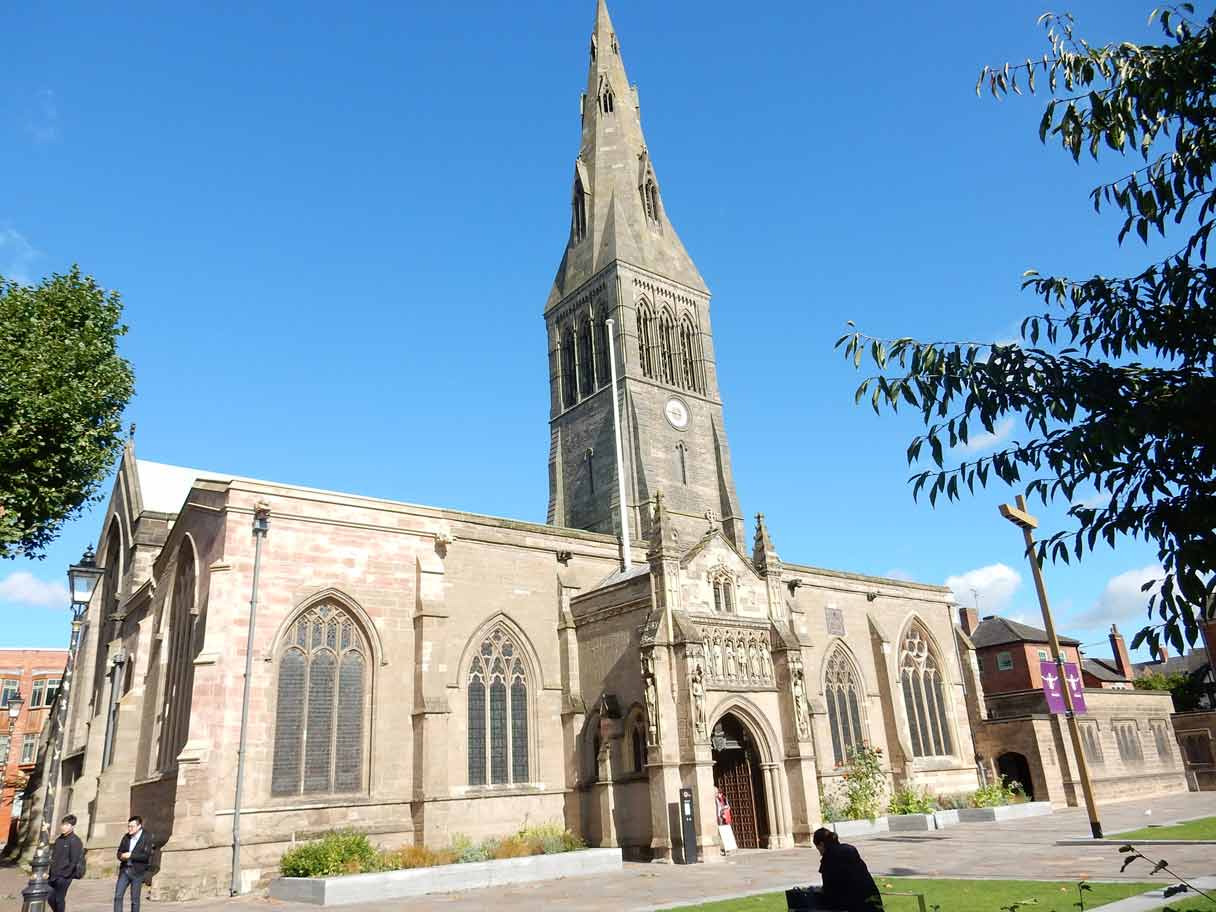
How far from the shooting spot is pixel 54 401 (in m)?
21.9

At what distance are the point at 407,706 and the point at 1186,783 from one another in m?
42.1

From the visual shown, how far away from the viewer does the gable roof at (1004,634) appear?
56500mm

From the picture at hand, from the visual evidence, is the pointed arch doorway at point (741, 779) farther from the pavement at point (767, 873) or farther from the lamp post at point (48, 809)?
the lamp post at point (48, 809)

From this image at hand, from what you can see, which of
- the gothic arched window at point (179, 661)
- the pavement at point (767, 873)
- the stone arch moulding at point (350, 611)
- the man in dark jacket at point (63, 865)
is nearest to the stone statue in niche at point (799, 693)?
the pavement at point (767, 873)

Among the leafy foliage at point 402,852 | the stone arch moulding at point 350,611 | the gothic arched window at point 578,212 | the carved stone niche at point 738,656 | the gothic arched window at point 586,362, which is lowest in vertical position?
the leafy foliage at point 402,852

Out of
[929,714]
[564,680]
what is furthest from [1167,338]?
[929,714]

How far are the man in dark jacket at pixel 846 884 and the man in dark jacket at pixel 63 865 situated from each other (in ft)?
42.3

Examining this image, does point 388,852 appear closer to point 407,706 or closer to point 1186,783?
point 407,706

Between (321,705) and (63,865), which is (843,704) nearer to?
(321,705)

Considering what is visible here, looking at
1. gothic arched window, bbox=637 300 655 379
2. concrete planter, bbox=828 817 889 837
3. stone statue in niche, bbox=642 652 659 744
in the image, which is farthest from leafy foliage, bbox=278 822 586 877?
gothic arched window, bbox=637 300 655 379

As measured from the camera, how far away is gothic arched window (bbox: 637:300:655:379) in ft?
149

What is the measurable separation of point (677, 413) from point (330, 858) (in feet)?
97.1

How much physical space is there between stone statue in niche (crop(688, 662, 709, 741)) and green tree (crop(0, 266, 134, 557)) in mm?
17162

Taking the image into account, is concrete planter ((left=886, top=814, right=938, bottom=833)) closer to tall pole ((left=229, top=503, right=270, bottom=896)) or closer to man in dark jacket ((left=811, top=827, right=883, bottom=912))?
tall pole ((left=229, top=503, right=270, bottom=896))
